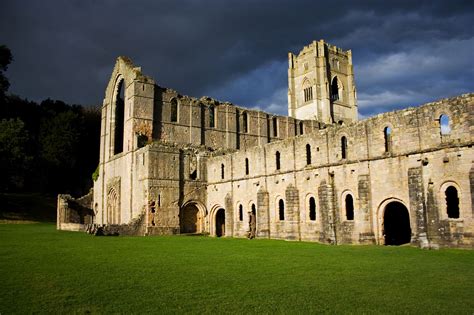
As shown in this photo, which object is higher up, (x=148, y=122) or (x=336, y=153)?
(x=148, y=122)

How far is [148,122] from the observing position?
36.9 meters

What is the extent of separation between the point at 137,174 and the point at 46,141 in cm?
2920

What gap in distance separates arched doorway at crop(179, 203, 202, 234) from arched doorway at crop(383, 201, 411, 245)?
53.9 ft

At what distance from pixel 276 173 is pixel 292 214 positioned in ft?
11.1

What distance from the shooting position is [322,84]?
58844mm

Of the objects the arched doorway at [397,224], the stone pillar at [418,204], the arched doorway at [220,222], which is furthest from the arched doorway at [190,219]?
the stone pillar at [418,204]

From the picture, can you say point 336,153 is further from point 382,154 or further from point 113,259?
point 113,259

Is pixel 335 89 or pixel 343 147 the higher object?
pixel 335 89

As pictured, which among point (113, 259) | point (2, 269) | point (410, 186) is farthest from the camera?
point (410, 186)

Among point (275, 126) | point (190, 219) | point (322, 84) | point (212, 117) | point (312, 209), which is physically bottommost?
point (190, 219)

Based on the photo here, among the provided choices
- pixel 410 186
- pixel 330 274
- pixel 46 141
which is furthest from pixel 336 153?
pixel 46 141

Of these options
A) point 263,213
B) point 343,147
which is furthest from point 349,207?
point 263,213

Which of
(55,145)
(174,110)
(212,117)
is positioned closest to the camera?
(174,110)

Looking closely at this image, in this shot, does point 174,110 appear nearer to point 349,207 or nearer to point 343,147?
point 343,147
